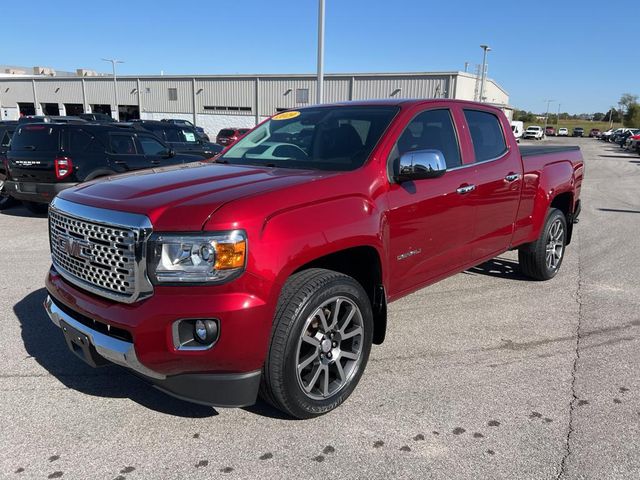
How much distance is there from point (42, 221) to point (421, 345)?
777 centimetres

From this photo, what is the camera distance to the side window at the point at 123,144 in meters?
9.42

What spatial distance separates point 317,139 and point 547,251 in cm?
330

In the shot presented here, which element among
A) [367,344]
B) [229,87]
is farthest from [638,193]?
[229,87]

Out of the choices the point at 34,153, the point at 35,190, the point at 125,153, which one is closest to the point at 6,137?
the point at 34,153

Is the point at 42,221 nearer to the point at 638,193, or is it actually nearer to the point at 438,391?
the point at 438,391

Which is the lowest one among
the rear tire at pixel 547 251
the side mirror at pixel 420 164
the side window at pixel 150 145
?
the rear tire at pixel 547 251

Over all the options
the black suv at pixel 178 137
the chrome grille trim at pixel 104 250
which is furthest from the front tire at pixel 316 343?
the black suv at pixel 178 137

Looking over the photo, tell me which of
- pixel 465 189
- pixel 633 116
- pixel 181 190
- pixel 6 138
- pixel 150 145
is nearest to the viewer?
pixel 181 190

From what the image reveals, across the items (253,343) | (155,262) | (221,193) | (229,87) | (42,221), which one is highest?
(229,87)

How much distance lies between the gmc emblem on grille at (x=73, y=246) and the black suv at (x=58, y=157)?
585cm

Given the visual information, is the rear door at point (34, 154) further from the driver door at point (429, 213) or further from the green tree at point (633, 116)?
the green tree at point (633, 116)

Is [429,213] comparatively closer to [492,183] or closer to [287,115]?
[492,183]

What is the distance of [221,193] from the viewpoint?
279 cm

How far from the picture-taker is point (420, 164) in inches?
133
